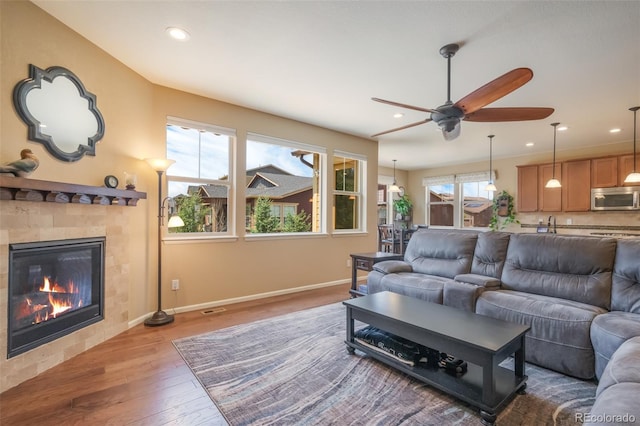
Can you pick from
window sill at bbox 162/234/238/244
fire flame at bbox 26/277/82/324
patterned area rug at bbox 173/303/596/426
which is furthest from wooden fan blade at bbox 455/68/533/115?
fire flame at bbox 26/277/82/324

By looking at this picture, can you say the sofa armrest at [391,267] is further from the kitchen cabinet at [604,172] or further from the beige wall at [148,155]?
the kitchen cabinet at [604,172]

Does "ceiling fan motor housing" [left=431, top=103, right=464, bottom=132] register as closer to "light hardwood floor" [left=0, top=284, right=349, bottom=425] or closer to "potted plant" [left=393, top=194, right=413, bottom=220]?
"light hardwood floor" [left=0, top=284, right=349, bottom=425]

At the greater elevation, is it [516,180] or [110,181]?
[516,180]

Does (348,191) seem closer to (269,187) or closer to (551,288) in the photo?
(269,187)

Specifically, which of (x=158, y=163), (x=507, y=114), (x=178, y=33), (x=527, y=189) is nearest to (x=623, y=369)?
(x=507, y=114)

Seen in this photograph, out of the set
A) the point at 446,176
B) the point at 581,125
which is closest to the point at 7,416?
the point at 581,125

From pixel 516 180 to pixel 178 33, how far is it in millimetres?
7044

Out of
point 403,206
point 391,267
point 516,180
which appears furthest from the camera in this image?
point 403,206

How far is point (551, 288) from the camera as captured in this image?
270 centimetres

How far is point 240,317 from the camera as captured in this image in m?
3.41

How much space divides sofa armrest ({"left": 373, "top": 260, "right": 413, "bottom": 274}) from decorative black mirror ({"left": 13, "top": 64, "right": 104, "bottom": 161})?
10.4ft

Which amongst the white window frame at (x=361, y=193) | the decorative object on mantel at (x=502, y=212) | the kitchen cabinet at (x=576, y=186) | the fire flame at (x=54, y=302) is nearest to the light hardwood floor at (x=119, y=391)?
the fire flame at (x=54, y=302)

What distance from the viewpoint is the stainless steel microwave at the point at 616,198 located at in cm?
516

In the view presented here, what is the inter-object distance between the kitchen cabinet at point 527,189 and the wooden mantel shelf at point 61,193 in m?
7.04
